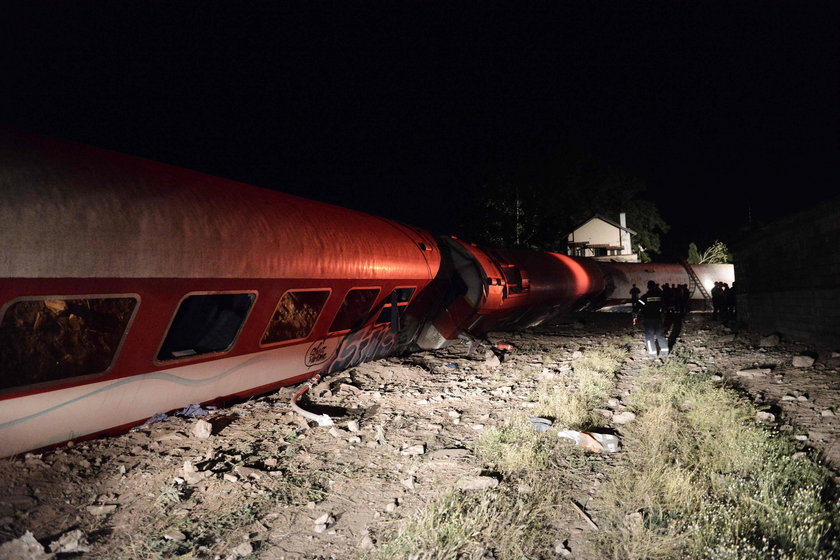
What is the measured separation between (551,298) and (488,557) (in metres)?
10.1

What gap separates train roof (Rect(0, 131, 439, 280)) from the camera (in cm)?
291

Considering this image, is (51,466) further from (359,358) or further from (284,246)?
(359,358)

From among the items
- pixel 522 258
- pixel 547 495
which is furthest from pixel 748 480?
pixel 522 258

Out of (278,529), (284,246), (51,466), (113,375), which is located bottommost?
(278,529)

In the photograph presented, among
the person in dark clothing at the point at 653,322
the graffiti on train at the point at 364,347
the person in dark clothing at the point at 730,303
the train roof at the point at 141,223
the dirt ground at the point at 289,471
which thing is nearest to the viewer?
the dirt ground at the point at 289,471

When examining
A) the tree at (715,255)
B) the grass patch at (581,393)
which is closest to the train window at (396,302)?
the grass patch at (581,393)

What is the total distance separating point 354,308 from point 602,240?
31.4 metres

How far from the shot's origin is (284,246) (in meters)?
4.82

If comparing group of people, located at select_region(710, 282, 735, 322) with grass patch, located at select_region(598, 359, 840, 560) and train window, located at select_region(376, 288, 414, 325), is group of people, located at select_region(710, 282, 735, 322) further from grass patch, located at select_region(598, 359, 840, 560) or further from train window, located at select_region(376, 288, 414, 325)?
train window, located at select_region(376, 288, 414, 325)

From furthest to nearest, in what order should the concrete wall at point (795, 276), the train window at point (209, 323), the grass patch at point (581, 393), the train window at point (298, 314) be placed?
1. the concrete wall at point (795, 276)
2. the train window at point (298, 314)
3. the grass patch at point (581, 393)
4. the train window at point (209, 323)

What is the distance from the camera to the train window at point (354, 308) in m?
6.04

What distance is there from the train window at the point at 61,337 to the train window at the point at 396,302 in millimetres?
3802

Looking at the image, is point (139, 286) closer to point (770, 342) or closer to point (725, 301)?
point (770, 342)

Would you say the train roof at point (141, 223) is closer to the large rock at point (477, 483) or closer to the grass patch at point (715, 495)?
the large rock at point (477, 483)
